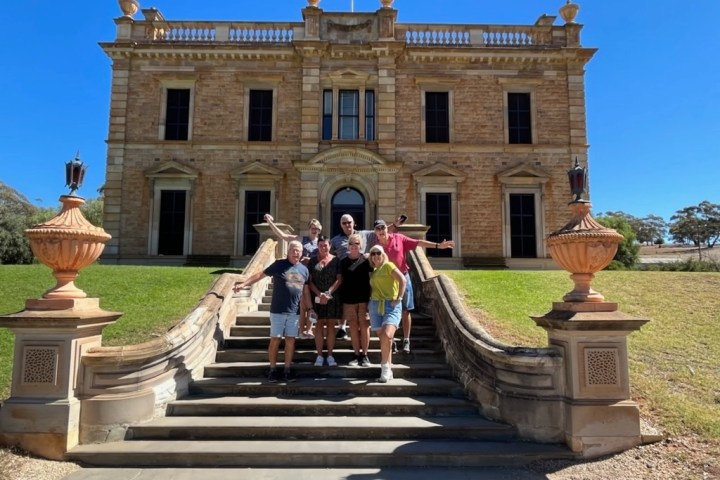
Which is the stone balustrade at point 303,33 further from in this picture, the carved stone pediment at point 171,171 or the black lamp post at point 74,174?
the black lamp post at point 74,174

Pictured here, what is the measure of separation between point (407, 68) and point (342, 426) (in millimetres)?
16478

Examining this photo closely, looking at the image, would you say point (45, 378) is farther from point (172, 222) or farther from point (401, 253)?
point (172, 222)

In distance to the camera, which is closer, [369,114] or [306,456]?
[306,456]

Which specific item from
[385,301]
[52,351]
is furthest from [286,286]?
[52,351]

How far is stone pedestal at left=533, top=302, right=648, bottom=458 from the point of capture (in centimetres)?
452

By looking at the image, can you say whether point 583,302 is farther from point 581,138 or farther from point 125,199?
point 125,199

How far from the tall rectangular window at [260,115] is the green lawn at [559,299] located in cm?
786

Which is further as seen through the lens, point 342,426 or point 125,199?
point 125,199

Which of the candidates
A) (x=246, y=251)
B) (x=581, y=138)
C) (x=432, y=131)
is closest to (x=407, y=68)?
(x=432, y=131)

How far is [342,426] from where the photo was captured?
482 centimetres

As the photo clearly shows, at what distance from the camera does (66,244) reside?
481 cm

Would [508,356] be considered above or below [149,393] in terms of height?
above

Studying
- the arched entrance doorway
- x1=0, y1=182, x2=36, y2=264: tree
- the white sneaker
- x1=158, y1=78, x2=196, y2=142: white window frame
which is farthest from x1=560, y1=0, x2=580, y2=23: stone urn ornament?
x1=0, y1=182, x2=36, y2=264: tree

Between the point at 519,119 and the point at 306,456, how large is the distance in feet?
57.1
